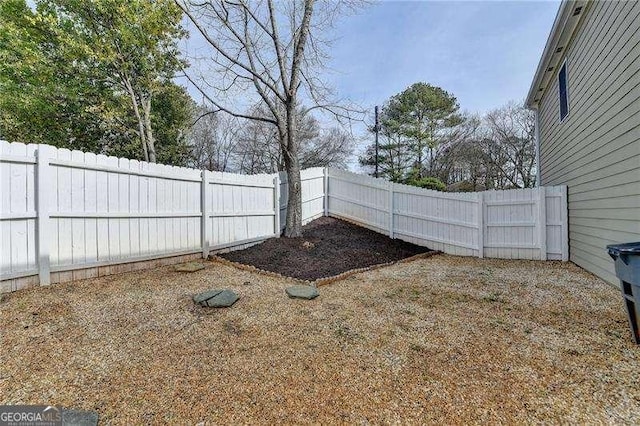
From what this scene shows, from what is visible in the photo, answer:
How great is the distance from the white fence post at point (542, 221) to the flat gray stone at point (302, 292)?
4.73 m

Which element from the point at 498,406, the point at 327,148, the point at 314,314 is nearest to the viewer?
the point at 498,406

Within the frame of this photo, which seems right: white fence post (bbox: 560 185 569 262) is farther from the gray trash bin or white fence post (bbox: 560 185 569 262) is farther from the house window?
the gray trash bin

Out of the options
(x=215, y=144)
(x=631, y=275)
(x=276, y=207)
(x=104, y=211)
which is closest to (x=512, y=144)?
(x=276, y=207)

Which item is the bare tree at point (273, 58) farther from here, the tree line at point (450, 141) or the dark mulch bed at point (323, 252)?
the tree line at point (450, 141)

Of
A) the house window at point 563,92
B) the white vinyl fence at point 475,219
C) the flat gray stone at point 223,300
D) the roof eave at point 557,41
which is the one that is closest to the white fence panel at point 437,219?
the white vinyl fence at point 475,219

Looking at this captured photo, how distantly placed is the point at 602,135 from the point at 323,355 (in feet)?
15.5

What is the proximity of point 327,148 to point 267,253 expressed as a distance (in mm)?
13977

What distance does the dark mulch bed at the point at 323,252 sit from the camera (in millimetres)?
4805

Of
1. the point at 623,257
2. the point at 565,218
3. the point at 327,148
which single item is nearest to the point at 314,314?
the point at 623,257

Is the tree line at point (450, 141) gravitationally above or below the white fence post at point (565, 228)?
above

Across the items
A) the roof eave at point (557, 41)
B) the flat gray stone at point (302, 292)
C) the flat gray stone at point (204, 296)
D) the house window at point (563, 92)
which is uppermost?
the roof eave at point (557, 41)

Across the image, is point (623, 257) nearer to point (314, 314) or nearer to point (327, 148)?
point (314, 314)

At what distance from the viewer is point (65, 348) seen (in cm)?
219

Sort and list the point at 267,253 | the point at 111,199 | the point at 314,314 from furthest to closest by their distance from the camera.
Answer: the point at 267,253
the point at 111,199
the point at 314,314
